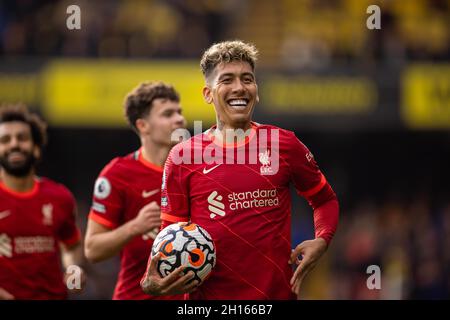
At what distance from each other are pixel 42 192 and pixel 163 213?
231 cm

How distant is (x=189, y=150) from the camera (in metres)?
5.23

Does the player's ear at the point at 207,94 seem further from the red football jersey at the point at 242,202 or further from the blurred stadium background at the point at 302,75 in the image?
the blurred stadium background at the point at 302,75

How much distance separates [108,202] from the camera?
657 cm

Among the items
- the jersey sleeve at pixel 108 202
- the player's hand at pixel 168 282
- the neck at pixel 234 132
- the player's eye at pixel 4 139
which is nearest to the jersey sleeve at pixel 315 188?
the neck at pixel 234 132

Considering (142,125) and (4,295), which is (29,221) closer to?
(4,295)

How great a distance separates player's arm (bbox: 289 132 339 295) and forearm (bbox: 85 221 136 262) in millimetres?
1416

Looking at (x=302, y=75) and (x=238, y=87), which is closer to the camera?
(x=238, y=87)

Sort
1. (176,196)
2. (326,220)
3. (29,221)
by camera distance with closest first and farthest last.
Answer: (176,196), (326,220), (29,221)

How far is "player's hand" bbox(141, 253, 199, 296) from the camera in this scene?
16.1 ft

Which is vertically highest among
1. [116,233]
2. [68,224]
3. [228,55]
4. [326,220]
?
[228,55]

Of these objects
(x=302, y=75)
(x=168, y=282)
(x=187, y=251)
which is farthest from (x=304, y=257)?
(x=302, y=75)

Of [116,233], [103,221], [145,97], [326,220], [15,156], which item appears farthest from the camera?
[15,156]

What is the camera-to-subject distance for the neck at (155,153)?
6.83 m

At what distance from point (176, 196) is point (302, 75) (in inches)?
379
